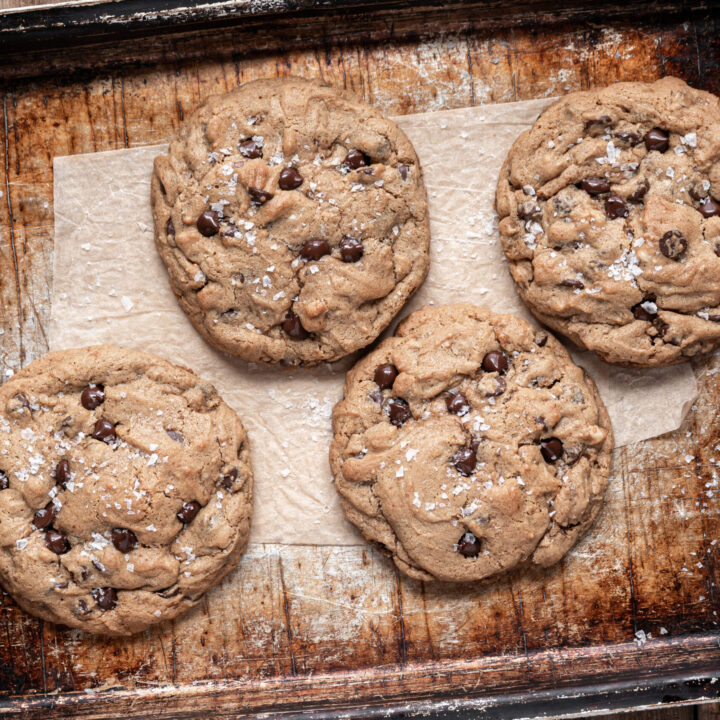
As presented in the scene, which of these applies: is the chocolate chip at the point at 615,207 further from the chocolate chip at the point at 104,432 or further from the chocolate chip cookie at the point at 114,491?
the chocolate chip at the point at 104,432

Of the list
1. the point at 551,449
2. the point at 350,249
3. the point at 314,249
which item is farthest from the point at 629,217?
the point at 314,249

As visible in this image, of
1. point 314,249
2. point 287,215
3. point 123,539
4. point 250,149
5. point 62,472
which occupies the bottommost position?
point 123,539

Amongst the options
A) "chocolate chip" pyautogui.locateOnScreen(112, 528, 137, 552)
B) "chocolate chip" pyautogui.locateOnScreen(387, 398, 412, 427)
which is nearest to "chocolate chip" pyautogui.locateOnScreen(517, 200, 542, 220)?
"chocolate chip" pyautogui.locateOnScreen(387, 398, 412, 427)

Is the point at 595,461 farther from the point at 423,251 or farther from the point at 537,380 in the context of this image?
the point at 423,251

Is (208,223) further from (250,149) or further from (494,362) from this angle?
(494,362)

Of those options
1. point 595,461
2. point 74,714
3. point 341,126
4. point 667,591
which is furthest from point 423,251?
point 74,714

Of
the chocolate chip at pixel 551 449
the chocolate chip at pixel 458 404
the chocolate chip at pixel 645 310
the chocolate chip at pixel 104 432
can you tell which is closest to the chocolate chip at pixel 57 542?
the chocolate chip at pixel 104 432

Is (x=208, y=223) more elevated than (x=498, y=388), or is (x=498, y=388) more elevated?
(x=208, y=223)
